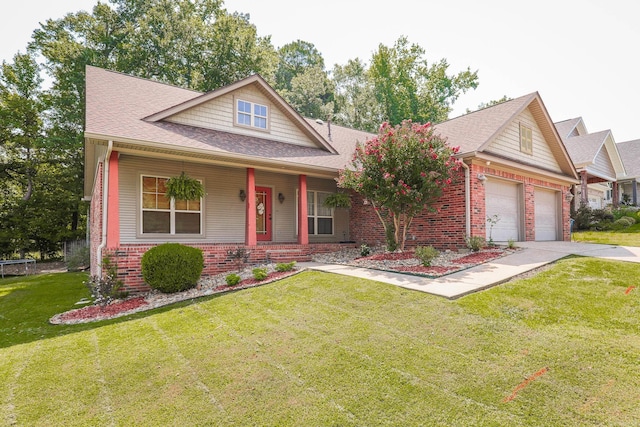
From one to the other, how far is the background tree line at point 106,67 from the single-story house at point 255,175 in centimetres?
1048

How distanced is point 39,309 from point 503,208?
1268 centimetres

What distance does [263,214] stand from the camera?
39.9ft

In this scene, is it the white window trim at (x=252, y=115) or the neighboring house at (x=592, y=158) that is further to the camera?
the neighboring house at (x=592, y=158)

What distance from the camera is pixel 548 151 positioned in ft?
45.3

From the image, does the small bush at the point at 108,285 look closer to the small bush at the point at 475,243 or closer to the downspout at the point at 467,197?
the small bush at the point at 475,243

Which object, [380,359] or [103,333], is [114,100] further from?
[380,359]

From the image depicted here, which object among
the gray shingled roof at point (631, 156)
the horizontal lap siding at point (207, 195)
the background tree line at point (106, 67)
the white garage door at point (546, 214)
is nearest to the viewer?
the horizontal lap siding at point (207, 195)

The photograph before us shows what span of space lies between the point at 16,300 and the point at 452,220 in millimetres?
11511

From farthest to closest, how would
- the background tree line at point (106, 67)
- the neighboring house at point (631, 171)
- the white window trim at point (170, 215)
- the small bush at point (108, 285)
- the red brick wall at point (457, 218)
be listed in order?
the neighboring house at point (631, 171) < the background tree line at point (106, 67) < the red brick wall at point (457, 218) < the white window trim at point (170, 215) < the small bush at point (108, 285)

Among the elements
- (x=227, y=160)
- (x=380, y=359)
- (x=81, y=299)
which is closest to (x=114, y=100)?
(x=227, y=160)

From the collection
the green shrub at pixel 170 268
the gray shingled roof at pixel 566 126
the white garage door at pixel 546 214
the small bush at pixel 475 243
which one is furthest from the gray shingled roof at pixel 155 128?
the gray shingled roof at pixel 566 126

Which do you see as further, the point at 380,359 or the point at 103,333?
the point at 103,333

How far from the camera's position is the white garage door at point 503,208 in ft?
36.7

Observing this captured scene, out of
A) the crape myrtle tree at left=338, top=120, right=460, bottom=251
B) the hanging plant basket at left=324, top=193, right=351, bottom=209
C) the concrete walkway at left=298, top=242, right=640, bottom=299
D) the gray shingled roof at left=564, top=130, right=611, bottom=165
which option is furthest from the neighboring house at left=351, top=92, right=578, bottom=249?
the gray shingled roof at left=564, top=130, right=611, bottom=165
